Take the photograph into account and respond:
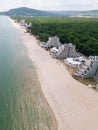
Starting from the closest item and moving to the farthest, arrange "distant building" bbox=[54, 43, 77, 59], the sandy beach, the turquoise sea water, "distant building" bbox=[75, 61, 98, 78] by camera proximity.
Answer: the turquoise sea water → the sandy beach → "distant building" bbox=[75, 61, 98, 78] → "distant building" bbox=[54, 43, 77, 59]

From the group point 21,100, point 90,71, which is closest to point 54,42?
point 90,71

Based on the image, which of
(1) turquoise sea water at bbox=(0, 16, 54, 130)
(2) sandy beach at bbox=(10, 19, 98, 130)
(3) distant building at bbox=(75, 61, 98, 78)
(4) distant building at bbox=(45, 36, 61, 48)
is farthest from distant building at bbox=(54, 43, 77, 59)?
(3) distant building at bbox=(75, 61, 98, 78)

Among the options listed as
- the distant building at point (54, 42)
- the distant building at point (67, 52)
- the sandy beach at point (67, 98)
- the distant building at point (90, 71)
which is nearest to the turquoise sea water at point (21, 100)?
the sandy beach at point (67, 98)

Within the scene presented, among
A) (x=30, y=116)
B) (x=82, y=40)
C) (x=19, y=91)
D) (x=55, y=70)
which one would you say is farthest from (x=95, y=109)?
(x=82, y=40)

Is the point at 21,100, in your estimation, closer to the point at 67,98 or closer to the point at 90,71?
the point at 67,98

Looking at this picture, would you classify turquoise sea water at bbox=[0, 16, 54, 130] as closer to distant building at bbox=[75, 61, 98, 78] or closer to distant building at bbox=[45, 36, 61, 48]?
distant building at bbox=[75, 61, 98, 78]

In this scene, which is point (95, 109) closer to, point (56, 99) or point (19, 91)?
point (56, 99)
